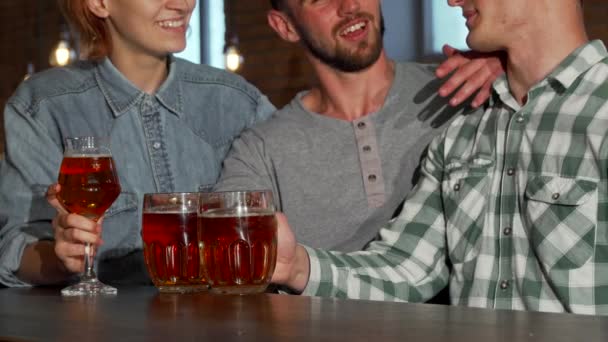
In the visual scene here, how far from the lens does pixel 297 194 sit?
2.25 meters

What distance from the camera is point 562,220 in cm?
170

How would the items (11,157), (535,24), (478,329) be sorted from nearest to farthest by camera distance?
(478,329), (535,24), (11,157)

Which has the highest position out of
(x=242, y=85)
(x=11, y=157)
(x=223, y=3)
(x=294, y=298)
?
(x=223, y=3)

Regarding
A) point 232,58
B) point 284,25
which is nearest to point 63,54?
point 232,58

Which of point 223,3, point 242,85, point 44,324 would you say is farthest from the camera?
point 223,3

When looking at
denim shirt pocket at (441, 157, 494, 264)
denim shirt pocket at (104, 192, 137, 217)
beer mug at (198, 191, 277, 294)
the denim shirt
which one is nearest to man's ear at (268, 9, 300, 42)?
the denim shirt

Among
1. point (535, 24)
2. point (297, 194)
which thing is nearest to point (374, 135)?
point (297, 194)

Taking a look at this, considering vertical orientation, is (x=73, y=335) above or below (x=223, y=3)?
below

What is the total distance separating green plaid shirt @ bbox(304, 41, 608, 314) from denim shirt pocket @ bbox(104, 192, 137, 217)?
1.91 feet

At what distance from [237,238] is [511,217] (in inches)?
25.0

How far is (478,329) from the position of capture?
3.24 ft

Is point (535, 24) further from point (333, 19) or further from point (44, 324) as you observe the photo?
point (44, 324)

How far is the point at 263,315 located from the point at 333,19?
4.51 feet

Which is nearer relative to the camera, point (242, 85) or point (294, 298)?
point (294, 298)
